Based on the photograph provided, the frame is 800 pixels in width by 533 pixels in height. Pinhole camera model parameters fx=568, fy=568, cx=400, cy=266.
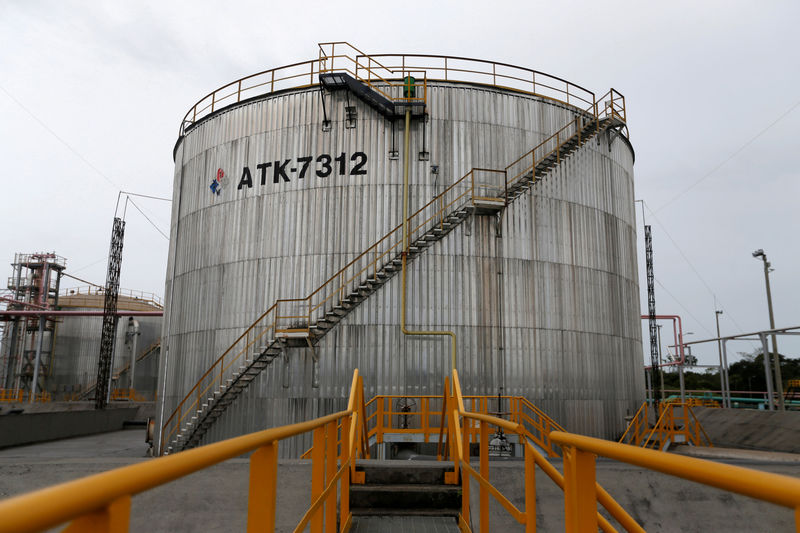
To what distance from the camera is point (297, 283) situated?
18.2m

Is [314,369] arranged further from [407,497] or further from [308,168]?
[407,497]

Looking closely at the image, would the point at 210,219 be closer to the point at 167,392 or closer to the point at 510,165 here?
the point at 167,392

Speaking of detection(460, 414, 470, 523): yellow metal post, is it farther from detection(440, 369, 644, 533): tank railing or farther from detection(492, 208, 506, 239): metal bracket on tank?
detection(492, 208, 506, 239): metal bracket on tank

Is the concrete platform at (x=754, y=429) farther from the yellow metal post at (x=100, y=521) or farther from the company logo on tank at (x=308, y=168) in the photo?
the yellow metal post at (x=100, y=521)

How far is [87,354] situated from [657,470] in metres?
50.0

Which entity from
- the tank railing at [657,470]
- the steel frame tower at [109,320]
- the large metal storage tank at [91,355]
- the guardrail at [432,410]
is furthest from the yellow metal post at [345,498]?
the large metal storage tank at [91,355]

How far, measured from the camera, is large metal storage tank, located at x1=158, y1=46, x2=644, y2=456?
17359 mm

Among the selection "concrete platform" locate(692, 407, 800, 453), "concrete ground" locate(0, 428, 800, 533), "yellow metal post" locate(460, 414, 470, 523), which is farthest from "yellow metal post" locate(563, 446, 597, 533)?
"concrete platform" locate(692, 407, 800, 453)

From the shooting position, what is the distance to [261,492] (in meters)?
2.97

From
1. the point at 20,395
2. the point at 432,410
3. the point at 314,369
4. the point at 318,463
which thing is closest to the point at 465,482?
the point at 318,463

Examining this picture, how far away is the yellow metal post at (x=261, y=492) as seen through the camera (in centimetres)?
293

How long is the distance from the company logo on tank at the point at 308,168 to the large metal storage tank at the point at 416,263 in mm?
73

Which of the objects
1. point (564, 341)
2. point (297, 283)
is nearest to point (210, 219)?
point (297, 283)

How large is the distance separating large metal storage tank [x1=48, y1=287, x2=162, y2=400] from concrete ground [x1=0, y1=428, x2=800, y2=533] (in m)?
37.2
